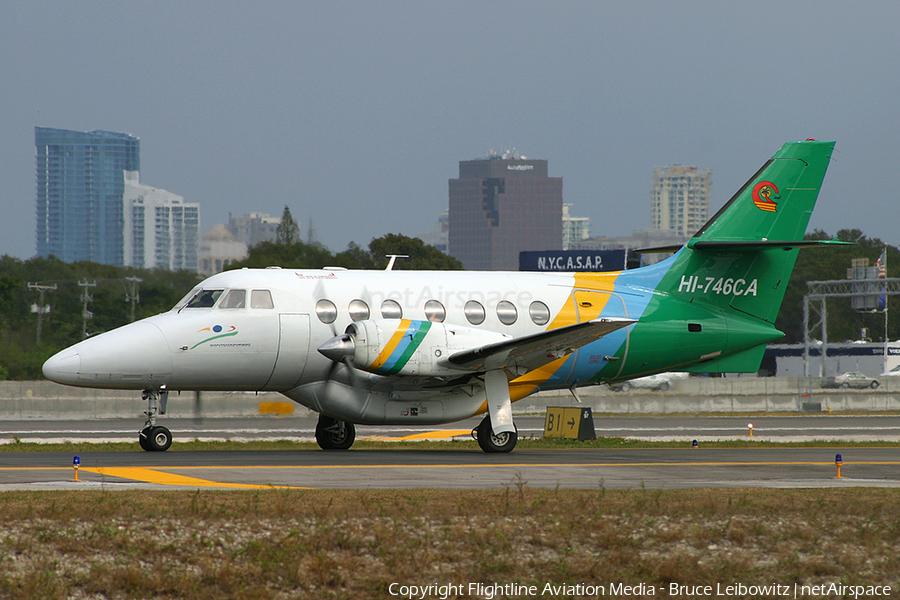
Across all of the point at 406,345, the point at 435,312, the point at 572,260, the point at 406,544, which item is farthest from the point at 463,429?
the point at 572,260

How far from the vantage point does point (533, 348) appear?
68.0 feet

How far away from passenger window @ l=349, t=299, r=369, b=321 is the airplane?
0.02 meters

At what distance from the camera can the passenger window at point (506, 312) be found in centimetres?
2247

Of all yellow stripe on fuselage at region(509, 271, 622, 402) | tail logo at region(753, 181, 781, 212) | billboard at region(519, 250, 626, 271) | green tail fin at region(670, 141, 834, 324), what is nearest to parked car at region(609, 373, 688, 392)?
billboard at region(519, 250, 626, 271)

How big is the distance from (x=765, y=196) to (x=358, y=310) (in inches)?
430

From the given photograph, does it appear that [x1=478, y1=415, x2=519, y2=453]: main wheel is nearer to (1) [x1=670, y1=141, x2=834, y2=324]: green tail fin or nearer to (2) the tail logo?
(1) [x1=670, y1=141, x2=834, y2=324]: green tail fin

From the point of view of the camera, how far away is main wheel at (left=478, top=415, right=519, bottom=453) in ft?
71.3

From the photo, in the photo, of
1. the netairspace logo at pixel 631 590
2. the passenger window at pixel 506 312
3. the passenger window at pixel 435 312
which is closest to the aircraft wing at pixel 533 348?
the passenger window at pixel 506 312

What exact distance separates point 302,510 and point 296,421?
2942 cm

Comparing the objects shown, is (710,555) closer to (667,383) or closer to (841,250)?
(667,383)

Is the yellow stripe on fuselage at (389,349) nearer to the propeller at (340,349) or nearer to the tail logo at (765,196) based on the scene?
the propeller at (340,349)

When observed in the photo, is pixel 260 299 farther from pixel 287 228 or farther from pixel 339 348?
pixel 287 228

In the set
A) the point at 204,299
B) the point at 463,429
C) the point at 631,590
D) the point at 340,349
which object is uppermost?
the point at 204,299

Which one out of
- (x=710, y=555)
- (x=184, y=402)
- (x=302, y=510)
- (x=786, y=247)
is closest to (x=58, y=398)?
(x=184, y=402)
